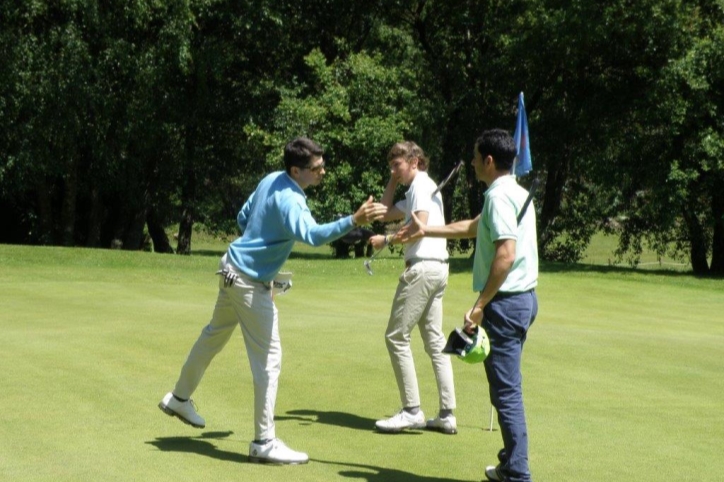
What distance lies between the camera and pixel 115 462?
7.45 metres

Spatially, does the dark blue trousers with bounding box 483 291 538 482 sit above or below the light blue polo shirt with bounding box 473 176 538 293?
below

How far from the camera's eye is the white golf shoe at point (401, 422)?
8.70m

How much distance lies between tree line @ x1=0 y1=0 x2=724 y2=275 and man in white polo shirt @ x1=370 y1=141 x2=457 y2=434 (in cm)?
2006

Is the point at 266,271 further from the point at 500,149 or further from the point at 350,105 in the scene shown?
the point at 350,105

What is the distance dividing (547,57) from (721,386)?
2189cm

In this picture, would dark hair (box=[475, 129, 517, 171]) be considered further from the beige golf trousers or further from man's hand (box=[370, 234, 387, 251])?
the beige golf trousers

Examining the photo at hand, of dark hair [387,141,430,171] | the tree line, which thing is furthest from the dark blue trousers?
the tree line

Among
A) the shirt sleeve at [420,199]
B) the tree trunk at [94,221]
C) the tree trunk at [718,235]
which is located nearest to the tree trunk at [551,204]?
the tree trunk at [718,235]

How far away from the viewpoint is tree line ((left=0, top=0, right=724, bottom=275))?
96.7 feet

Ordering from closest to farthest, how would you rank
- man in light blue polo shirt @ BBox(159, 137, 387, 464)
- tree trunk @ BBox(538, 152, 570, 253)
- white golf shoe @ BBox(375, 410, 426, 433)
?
1. man in light blue polo shirt @ BBox(159, 137, 387, 464)
2. white golf shoe @ BBox(375, 410, 426, 433)
3. tree trunk @ BBox(538, 152, 570, 253)

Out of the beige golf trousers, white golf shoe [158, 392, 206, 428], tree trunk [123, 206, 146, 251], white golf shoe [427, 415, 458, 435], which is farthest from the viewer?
tree trunk [123, 206, 146, 251]

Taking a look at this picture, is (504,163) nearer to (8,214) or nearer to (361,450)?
(361,450)

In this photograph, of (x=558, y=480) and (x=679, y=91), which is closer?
(x=558, y=480)

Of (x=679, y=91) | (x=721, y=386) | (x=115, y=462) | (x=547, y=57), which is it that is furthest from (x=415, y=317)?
(x=547, y=57)
